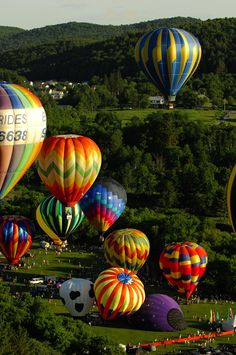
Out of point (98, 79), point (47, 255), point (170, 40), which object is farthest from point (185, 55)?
point (98, 79)

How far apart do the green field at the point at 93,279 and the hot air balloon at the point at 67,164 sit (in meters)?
4.77

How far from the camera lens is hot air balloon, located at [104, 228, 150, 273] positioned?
3775 centimetres

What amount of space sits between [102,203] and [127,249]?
5002 millimetres

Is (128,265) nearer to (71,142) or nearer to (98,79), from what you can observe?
(71,142)

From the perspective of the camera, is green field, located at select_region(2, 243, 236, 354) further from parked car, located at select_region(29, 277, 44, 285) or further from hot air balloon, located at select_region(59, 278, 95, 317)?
hot air balloon, located at select_region(59, 278, 95, 317)

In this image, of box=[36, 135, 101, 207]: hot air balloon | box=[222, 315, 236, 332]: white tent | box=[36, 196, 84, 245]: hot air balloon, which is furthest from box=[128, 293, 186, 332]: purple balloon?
box=[36, 196, 84, 245]: hot air balloon

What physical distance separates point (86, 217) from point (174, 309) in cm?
1148

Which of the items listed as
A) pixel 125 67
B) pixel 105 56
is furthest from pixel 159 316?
pixel 105 56

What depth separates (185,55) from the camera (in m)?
44.3

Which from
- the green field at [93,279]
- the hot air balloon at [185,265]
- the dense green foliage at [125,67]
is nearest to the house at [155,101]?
the dense green foliage at [125,67]

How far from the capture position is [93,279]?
128ft

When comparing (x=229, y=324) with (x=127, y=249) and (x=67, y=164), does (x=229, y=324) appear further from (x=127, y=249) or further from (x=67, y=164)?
(x=67, y=164)

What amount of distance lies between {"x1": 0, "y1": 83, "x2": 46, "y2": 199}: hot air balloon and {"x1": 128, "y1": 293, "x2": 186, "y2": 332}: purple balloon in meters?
7.02

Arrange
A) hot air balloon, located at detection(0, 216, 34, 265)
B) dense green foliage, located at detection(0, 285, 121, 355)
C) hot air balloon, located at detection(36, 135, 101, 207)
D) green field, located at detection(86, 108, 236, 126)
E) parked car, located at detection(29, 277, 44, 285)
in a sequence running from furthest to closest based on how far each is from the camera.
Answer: green field, located at detection(86, 108, 236, 126)
hot air balloon, located at detection(0, 216, 34, 265)
parked car, located at detection(29, 277, 44, 285)
hot air balloon, located at detection(36, 135, 101, 207)
dense green foliage, located at detection(0, 285, 121, 355)
